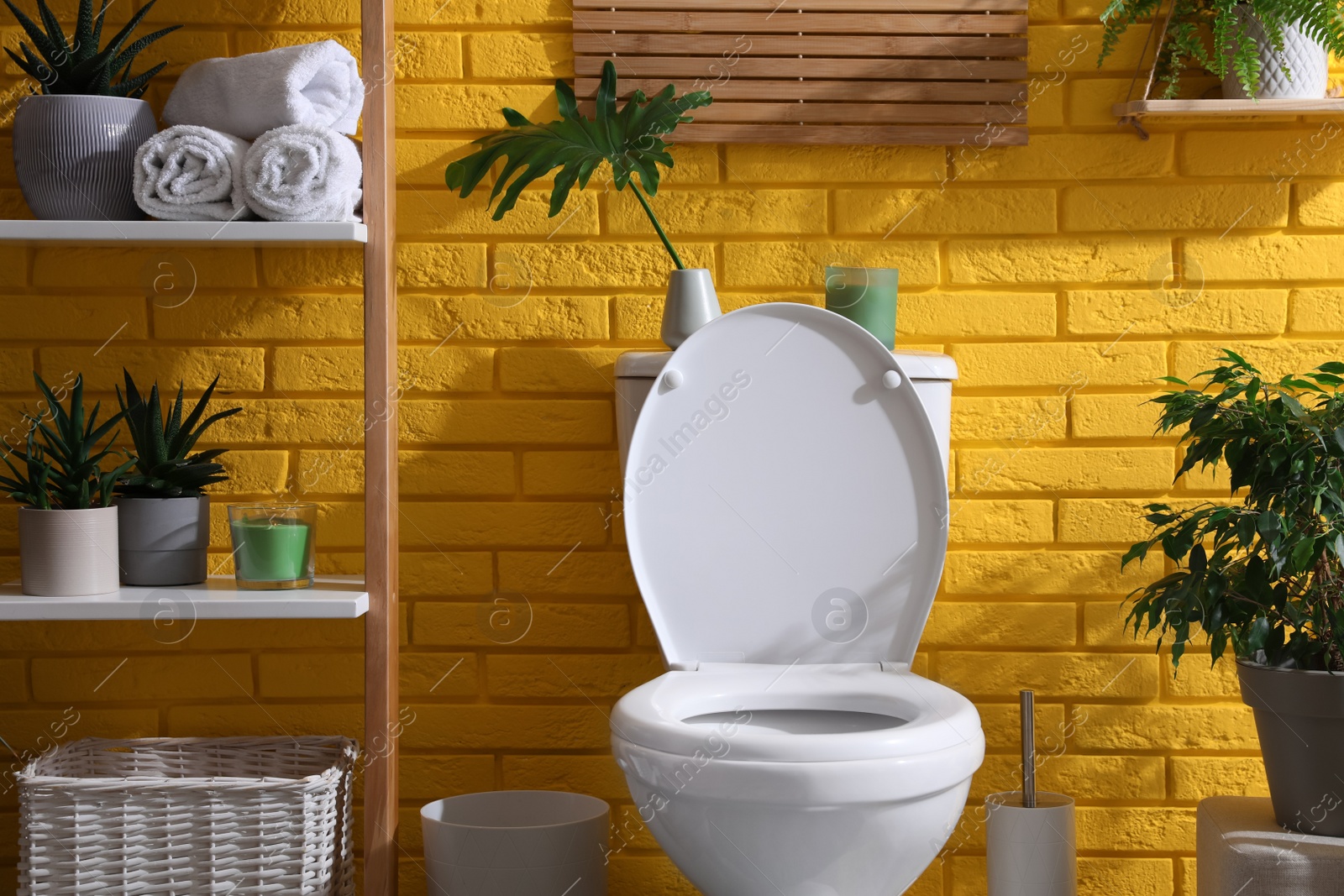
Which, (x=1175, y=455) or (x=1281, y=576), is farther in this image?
(x=1175, y=455)

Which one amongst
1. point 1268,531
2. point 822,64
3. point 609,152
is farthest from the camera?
point 822,64

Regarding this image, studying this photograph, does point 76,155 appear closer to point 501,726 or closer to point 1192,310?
point 501,726

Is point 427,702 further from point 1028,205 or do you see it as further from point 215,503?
point 1028,205

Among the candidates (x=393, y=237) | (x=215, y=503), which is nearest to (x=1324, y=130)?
(x=393, y=237)

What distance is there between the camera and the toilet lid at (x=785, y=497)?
143 cm

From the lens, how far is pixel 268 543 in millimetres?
1414

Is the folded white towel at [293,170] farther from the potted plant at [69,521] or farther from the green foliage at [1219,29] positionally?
the green foliage at [1219,29]

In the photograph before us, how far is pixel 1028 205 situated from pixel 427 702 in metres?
1.19

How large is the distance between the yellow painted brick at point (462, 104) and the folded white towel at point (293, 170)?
0.32m

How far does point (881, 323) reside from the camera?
1537mm

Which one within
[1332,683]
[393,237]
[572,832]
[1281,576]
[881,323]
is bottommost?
[572,832]

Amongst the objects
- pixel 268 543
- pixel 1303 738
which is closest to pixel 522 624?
pixel 268 543

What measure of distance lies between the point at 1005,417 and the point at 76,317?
1.43 metres

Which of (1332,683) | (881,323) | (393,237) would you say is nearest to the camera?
(1332,683)
